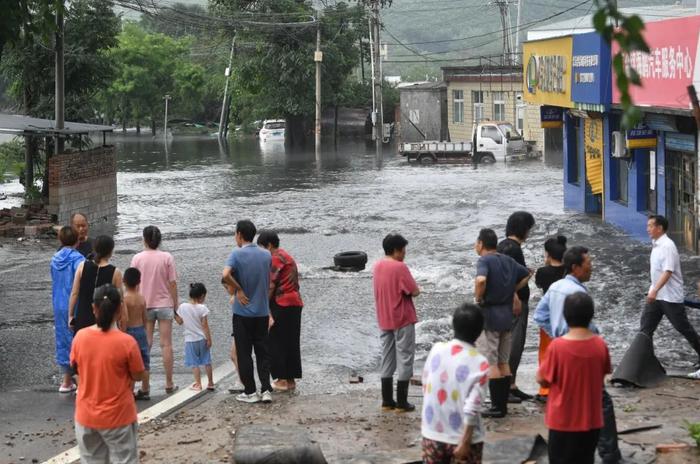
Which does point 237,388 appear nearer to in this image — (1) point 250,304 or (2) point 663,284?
(1) point 250,304

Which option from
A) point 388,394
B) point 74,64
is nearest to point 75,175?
point 74,64

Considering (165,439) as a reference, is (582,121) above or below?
above

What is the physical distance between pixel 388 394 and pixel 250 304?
1.41 metres

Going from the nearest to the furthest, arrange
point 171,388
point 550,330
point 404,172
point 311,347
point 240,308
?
point 550,330
point 240,308
point 171,388
point 311,347
point 404,172

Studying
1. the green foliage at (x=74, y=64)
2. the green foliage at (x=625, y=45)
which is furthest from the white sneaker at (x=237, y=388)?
the green foliage at (x=74, y=64)

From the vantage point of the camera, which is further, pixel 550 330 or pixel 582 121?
pixel 582 121

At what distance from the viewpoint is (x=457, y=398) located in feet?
20.2

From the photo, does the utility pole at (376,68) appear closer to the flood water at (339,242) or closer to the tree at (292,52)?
the tree at (292,52)

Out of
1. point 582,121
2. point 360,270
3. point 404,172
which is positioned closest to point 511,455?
point 360,270

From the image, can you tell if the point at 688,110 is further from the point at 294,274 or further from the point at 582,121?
the point at 582,121

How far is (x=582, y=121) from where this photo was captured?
87.5 feet

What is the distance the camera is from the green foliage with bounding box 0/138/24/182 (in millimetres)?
44812

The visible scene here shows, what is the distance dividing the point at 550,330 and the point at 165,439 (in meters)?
3.10

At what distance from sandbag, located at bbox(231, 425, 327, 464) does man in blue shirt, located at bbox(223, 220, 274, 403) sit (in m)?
1.82
